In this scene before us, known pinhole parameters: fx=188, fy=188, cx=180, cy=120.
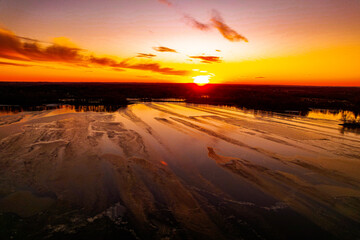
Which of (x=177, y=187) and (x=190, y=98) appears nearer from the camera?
(x=177, y=187)

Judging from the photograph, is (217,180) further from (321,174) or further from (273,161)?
(321,174)

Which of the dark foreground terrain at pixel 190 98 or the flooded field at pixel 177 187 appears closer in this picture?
the flooded field at pixel 177 187

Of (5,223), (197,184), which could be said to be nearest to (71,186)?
(5,223)

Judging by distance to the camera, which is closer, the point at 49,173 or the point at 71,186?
the point at 71,186

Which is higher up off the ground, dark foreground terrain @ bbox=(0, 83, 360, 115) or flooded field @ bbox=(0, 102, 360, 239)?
dark foreground terrain @ bbox=(0, 83, 360, 115)

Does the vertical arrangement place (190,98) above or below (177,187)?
above

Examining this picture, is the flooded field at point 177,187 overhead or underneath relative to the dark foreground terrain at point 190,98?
underneath

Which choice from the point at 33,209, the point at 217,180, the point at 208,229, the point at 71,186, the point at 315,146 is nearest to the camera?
the point at 208,229

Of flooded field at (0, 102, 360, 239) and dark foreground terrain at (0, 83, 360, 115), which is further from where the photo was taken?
dark foreground terrain at (0, 83, 360, 115)
